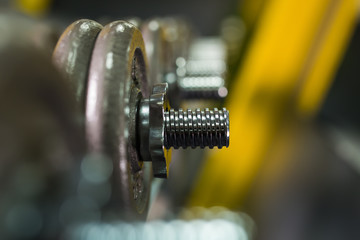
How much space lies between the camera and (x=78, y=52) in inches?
9.2

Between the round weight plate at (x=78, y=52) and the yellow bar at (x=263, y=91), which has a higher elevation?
the round weight plate at (x=78, y=52)

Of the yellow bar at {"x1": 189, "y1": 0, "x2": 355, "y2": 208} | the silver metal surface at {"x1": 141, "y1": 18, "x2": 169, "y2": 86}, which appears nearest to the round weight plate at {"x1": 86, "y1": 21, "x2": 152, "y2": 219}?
the silver metal surface at {"x1": 141, "y1": 18, "x2": 169, "y2": 86}

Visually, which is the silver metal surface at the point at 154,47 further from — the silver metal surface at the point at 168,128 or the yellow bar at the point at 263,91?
the yellow bar at the point at 263,91

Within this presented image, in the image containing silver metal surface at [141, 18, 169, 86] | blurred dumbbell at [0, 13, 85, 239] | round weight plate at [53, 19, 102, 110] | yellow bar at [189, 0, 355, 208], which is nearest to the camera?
blurred dumbbell at [0, 13, 85, 239]

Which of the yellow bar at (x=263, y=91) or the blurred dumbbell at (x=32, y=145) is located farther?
the yellow bar at (x=263, y=91)

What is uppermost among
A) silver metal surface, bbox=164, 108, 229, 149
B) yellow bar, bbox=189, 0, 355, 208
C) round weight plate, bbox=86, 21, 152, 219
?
round weight plate, bbox=86, 21, 152, 219

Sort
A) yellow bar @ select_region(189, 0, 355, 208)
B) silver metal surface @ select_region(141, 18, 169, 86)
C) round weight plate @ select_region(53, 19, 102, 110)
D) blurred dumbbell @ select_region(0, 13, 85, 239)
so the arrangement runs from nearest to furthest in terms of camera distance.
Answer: blurred dumbbell @ select_region(0, 13, 85, 239)
round weight plate @ select_region(53, 19, 102, 110)
silver metal surface @ select_region(141, 18, 169, 86)
yellow bar @ select_region(189, 0, 355, 208)

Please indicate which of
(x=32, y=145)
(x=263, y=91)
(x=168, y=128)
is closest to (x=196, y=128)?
(x=168, y=128)

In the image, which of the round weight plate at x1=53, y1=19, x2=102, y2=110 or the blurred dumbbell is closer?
the blurred dumbbell

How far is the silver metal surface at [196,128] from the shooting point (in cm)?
26

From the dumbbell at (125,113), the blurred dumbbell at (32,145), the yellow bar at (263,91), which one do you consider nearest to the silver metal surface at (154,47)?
the dumbbell at (125,113)

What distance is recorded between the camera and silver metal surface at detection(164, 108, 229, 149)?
0.26m

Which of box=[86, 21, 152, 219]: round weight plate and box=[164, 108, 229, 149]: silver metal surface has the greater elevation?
box=[86, 21, 152, 219]: round weight plate

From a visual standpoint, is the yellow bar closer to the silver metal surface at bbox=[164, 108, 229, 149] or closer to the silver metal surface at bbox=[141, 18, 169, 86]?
the silver metal surface at bbox=[141, 18, 169, 86]
